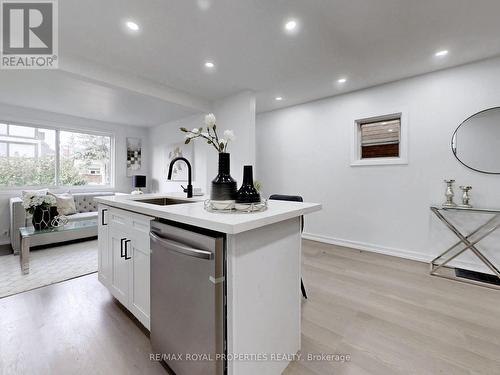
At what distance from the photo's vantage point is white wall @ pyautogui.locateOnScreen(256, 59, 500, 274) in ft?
8.68

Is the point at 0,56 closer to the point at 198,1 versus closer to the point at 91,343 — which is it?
the point at 198,1

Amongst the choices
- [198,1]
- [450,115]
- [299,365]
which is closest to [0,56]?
[198,1]

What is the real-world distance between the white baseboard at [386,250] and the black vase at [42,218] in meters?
3.90

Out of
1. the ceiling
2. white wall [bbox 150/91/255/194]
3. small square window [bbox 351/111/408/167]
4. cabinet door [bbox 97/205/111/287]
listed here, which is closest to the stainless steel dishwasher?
cabinet door [bbox 97/205/111/287]

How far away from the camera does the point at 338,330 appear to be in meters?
1.61

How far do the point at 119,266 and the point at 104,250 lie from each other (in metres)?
0.40

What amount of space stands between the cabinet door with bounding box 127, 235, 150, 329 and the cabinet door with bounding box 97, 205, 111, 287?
1.66ft

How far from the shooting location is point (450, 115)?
2.74 m

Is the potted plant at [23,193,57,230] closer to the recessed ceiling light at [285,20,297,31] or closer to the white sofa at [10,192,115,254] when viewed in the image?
the white sofa at [10,192,115,254]

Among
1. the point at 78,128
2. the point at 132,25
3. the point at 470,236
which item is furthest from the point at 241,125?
the point at 78,128

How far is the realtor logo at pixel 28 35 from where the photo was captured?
1.85 metres

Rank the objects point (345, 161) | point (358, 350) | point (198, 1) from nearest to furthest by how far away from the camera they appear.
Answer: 1. point (358, 350)
2. point (198, 1)
3. point (345, 161)

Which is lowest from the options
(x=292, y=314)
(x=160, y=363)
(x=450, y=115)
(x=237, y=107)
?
(x=160, y=363)

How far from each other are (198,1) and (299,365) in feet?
8.97
